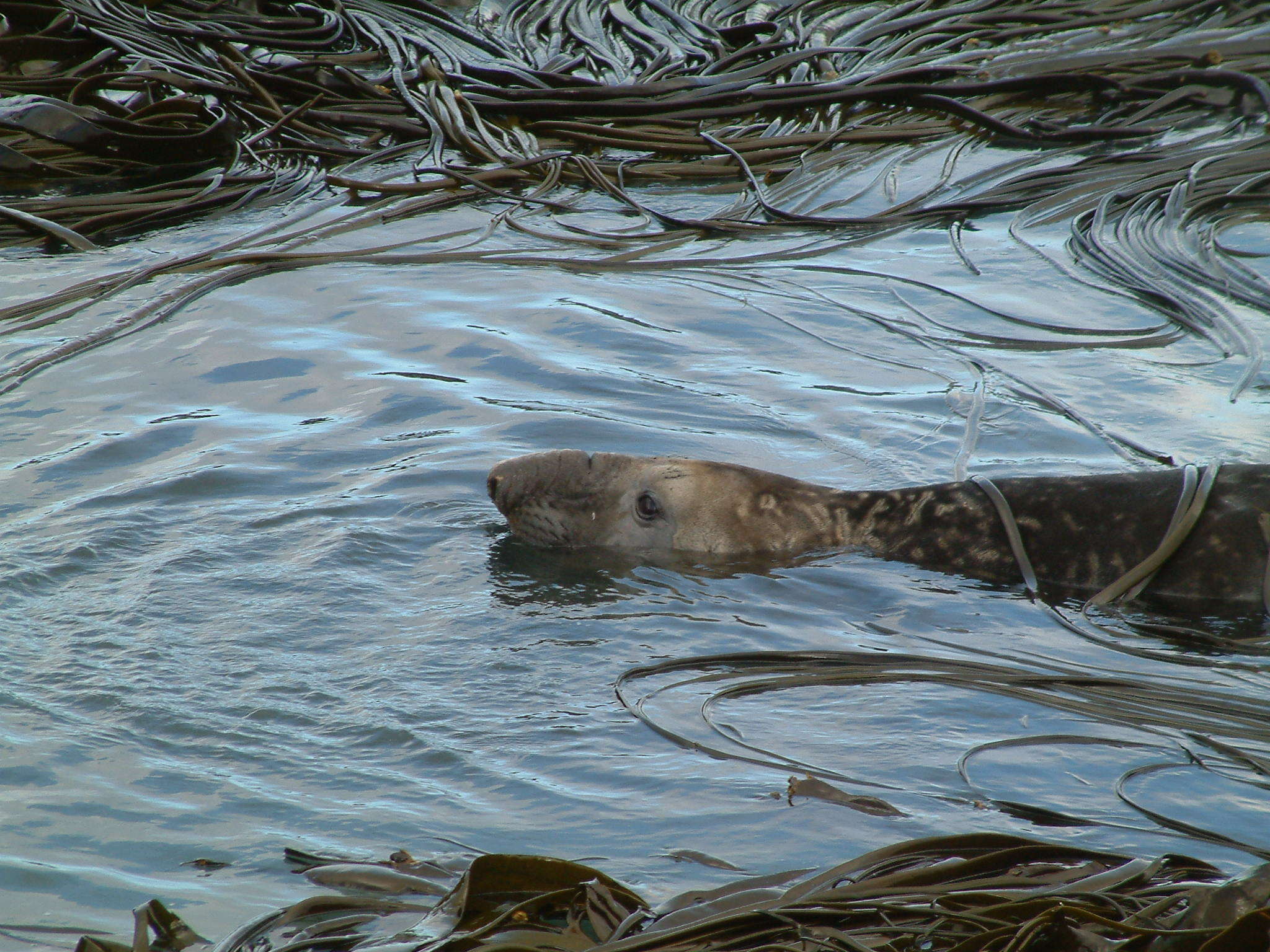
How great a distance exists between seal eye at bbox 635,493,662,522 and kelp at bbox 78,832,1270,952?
2.87m

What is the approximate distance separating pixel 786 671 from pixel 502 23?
38.5 feet

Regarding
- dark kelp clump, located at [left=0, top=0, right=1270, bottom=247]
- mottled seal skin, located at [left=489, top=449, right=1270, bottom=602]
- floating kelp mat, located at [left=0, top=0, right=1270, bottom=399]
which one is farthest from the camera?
→ dark kelp clump, located at [left=0, top=0, right=1270, bottom=247]

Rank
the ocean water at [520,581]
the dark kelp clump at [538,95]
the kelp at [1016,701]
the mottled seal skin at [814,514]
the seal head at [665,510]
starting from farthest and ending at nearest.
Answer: the dark kelp clump at [538,95]
the seal head at [665,510]
the mottled seal skin at [814,514]
the kelp at [1016,701]
the ocean water at [520,581]

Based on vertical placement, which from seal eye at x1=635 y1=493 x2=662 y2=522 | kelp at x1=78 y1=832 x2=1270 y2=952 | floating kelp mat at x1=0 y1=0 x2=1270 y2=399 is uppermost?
floating kelp mat at x1=0 y1=0 x2=1270 y2=399

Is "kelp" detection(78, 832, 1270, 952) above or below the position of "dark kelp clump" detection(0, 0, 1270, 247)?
below

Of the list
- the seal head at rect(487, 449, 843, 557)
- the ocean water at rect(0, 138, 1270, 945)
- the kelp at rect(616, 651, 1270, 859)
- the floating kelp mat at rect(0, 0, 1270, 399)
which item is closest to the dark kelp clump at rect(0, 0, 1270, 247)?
the floating kelp mat at rect(0, 0, 1270, 399)

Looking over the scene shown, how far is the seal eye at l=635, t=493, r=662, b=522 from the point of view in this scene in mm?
5617

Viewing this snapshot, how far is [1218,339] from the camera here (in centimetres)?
732

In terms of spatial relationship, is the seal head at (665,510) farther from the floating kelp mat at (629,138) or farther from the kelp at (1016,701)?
the floating kelp mat at (629,138)

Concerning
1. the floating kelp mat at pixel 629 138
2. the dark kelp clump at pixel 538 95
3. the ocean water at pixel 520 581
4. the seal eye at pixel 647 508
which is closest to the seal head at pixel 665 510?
the seal eye at pixel 647 508

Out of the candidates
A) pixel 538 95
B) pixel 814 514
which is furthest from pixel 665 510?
pixel 538 95

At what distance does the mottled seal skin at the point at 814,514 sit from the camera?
5.12m

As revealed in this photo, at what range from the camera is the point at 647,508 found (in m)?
5.62

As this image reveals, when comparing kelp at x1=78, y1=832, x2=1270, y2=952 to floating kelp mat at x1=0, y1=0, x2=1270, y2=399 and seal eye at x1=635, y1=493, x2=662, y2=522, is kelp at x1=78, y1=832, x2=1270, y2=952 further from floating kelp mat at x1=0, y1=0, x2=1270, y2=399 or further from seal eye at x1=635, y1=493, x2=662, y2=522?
floating kelp mat at x1=0, y1=0, x2=1270, y2=399
